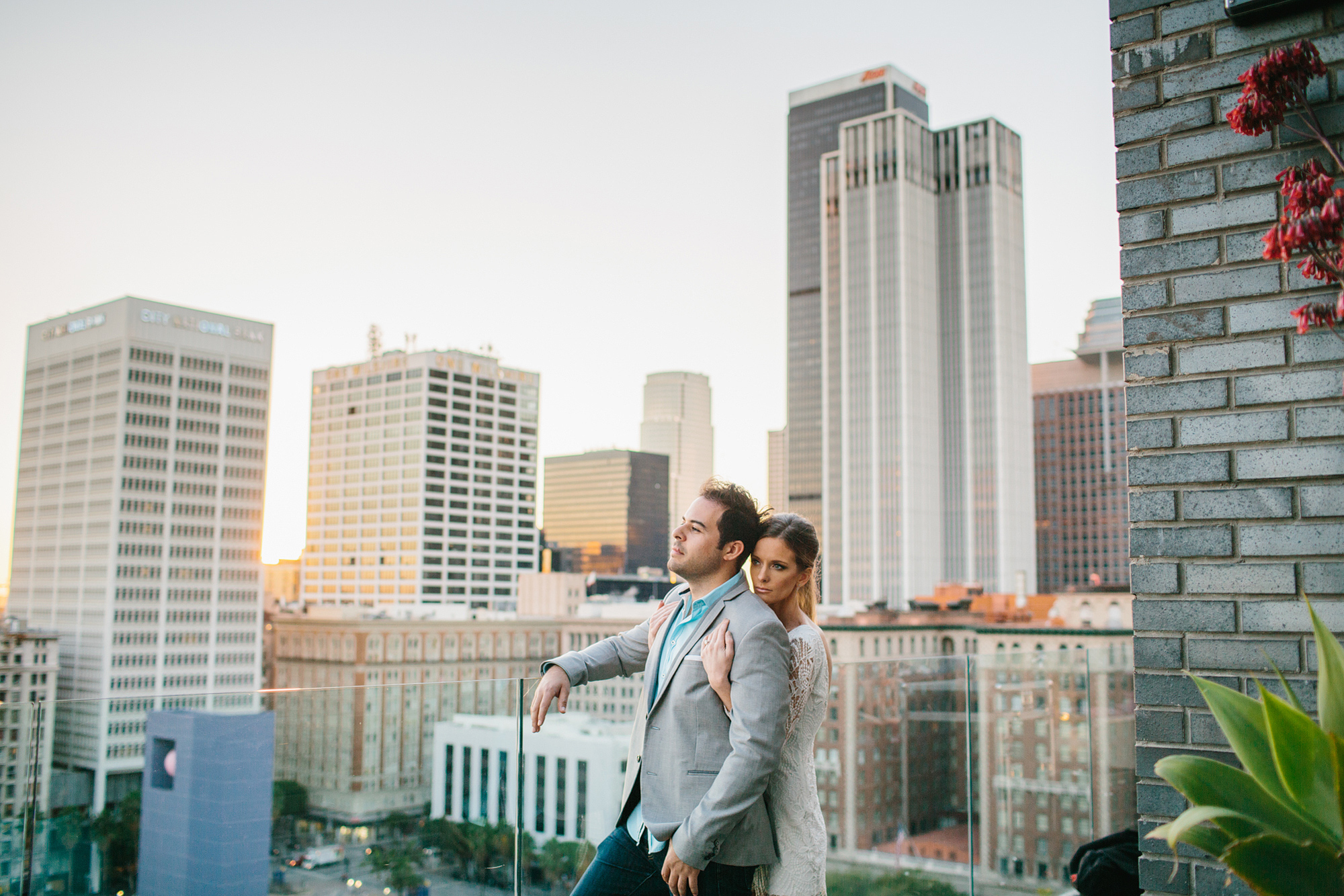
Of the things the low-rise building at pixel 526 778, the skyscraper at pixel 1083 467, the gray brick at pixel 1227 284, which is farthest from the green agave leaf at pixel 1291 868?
the skyscraper at pixel 1083 467

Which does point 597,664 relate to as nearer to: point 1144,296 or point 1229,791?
point 1229,791

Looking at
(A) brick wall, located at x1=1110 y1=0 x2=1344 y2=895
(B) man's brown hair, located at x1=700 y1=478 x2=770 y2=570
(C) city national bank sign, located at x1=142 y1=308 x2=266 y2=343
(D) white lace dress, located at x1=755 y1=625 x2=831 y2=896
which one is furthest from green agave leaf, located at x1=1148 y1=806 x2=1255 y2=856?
(C) city national bank sign, located at x1=142 y1=308 x2=266 y2=343

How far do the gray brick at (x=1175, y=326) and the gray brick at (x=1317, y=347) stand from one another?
0.13 m

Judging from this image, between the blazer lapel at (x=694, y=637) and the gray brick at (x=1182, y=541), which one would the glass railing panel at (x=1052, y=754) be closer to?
the gray brick at (x=1182, y=541)

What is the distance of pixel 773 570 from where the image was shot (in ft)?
7.11

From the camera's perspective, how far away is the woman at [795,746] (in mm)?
1909

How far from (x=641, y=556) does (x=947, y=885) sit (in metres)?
114

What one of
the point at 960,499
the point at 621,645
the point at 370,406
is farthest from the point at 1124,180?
the point at 370,406

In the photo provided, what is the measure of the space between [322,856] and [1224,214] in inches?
137

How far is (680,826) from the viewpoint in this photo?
181cm

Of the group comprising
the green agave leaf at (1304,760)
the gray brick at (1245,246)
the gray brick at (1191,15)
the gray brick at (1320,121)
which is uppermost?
the gray brick at (1191,15)

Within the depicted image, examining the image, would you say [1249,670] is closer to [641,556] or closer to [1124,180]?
[1124,180]

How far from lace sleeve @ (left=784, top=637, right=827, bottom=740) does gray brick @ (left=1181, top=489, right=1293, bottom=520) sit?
80 cm

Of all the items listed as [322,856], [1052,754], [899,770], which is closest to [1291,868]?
[322,856]
